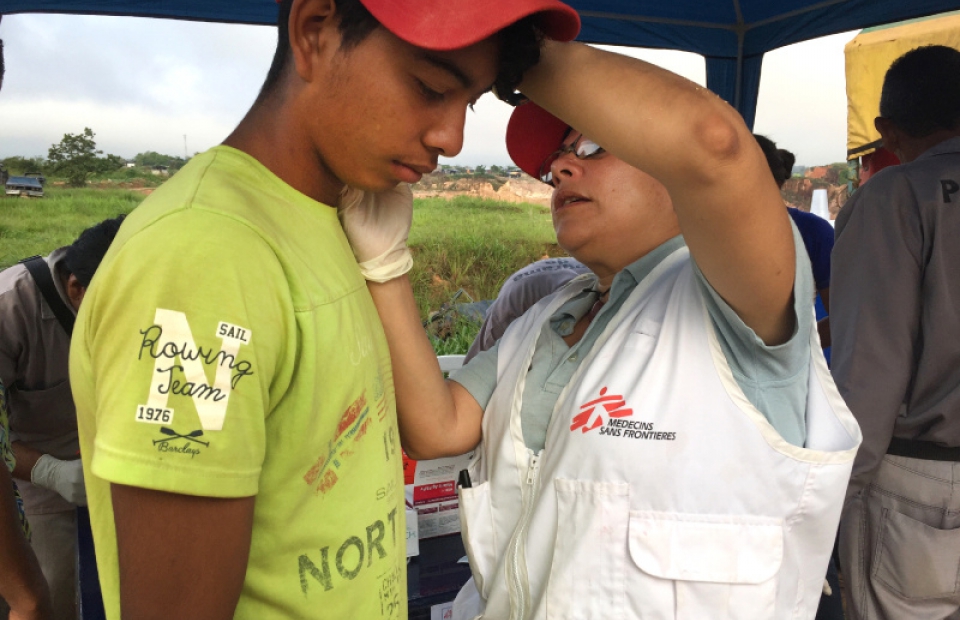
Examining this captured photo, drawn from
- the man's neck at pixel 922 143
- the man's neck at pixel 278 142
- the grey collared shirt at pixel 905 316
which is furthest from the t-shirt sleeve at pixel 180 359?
the man's neck at pixel 922 143

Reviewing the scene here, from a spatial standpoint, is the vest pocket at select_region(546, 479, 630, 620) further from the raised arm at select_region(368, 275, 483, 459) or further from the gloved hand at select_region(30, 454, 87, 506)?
the gloved hand at select_region(30, 454, 87, 506)

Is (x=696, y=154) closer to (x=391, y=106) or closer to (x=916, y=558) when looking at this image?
(x=391, y=106)

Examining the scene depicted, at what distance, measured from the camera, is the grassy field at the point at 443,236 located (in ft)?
14.1

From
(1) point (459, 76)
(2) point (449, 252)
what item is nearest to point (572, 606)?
(1) point (459, 76)

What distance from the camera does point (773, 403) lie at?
3.69 feet

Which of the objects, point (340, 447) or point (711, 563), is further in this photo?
point (711, 563)

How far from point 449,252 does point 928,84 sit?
501cm

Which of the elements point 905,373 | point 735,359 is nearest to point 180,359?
point 735,359

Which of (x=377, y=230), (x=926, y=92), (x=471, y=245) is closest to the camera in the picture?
(x=377, y=230)

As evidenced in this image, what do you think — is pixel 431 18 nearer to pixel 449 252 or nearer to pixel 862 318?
pixel 862 318

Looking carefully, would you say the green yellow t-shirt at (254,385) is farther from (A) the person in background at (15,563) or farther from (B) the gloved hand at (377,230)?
(A) the person in background at (15,563)

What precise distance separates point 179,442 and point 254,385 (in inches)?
3.6

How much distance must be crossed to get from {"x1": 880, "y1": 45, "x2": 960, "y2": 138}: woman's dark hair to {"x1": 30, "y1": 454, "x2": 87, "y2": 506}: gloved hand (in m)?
3.66

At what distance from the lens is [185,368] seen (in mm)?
665
